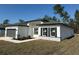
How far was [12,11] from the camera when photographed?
37.2ft

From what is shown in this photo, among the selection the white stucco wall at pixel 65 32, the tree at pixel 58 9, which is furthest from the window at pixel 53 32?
the tree at pixel 58 9

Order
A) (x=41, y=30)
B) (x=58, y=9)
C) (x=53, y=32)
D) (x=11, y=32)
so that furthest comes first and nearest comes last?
(x=11, y=32) → (x=41, y=30) → (x=53, y=32) → (x=58, y=9)

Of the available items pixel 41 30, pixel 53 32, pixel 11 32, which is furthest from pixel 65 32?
pixel 11 32

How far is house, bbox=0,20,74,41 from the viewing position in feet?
48.9

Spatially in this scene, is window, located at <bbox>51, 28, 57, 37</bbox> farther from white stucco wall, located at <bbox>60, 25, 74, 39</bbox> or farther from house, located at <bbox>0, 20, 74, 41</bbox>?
white stucco wall, located at <bbox>60, 25, 74, 39</bbox>

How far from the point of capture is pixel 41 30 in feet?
53.2

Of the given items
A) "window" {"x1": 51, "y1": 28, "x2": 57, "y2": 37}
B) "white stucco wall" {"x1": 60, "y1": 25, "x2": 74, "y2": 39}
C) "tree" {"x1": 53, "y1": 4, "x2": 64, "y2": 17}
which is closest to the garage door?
"window" {"x1": 51, "y1": 28, "x2": 57, "y2": 37}

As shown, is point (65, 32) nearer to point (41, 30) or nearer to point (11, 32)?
point (41, 30)

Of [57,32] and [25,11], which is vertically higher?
[25,11]

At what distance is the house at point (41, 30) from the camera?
14.9 metres

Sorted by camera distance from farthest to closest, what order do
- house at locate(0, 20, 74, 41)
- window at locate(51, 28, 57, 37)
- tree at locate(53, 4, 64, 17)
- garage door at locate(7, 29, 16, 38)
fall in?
garage door at locate(7, 29, 16, 38)
window at locate(51, 28, 57, 37)
house at locate(0, 20, 74, 41)
tree at locate(53, 4, 64, 17)

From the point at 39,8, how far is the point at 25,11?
43.6 inches
